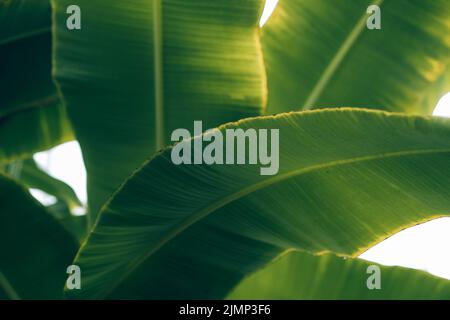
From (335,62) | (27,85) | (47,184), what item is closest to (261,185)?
(335,62)

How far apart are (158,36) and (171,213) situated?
12.8 inches

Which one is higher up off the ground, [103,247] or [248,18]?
[248,18]

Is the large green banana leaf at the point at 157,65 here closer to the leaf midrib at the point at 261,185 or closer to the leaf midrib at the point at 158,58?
the leaf midrib at the point at 158,58

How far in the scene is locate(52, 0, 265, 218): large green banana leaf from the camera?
963mm

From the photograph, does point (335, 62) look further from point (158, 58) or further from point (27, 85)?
point (27, 85)

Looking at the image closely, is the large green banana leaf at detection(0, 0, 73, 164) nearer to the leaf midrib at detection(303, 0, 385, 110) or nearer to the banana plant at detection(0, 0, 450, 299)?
the banana plant at detection(0, 0, 450, 299)

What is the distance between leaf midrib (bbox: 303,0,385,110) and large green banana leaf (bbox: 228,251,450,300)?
0.93 feet

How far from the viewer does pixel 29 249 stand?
39.9 inches

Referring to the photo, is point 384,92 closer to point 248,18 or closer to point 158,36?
point 248,18

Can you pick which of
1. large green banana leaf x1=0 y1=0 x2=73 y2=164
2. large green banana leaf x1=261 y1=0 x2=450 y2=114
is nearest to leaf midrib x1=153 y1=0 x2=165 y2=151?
large green banana leaf x1=261 y1=0 x2=450 y2=114

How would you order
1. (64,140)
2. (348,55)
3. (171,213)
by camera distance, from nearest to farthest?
(171,213) → (348,55) → (64,140)

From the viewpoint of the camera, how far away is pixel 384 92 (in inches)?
43.1

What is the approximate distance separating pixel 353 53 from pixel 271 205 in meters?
0.40
